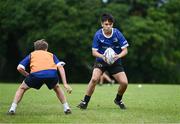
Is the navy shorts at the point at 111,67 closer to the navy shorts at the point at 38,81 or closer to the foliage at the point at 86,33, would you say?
the navy shorts at the point at 38,81

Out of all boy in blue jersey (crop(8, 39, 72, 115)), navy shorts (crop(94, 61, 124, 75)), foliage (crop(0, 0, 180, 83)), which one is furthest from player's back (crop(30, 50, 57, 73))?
foliage (crop(0, 0, 180, 83))

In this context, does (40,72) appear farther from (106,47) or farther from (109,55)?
(106,47)

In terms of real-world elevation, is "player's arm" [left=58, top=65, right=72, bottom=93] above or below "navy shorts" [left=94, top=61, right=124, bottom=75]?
above

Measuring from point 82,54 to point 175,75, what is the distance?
38.1 ft

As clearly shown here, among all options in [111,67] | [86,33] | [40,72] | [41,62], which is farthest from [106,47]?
[86,33]

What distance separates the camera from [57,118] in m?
9.48

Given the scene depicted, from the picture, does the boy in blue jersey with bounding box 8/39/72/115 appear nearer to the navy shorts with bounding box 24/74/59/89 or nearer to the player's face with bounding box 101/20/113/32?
the navy shorts with bounding box 24/74/59/89

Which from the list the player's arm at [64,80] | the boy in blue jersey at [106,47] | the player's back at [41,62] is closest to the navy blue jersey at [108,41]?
the boy in blue jersey at [106,47]

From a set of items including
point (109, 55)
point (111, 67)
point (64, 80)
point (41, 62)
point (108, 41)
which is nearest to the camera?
point (64, 80)

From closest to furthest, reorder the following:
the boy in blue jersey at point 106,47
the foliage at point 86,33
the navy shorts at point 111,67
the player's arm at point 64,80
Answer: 1. the player's arm at point 64,80
2. the boy in blue jersey at point 106,47
3. the navy shorts at point 111,67
4. the foliage at point 86,33

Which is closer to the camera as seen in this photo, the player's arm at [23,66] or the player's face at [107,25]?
the player's arm at [23,66]

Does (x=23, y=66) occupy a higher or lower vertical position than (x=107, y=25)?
lower

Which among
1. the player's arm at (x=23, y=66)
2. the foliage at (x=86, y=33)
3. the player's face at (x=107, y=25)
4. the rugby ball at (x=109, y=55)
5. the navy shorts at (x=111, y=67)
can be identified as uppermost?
the player's face at (x=107, y=25)

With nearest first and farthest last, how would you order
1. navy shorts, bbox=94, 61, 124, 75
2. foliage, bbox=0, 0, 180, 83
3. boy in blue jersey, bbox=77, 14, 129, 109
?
boy in blue jersey, bbox=77, 14, 129, 109, navy shorts, bbox=94, 61, 124, 75, foliage, bbox=0, 0, 180, 83
